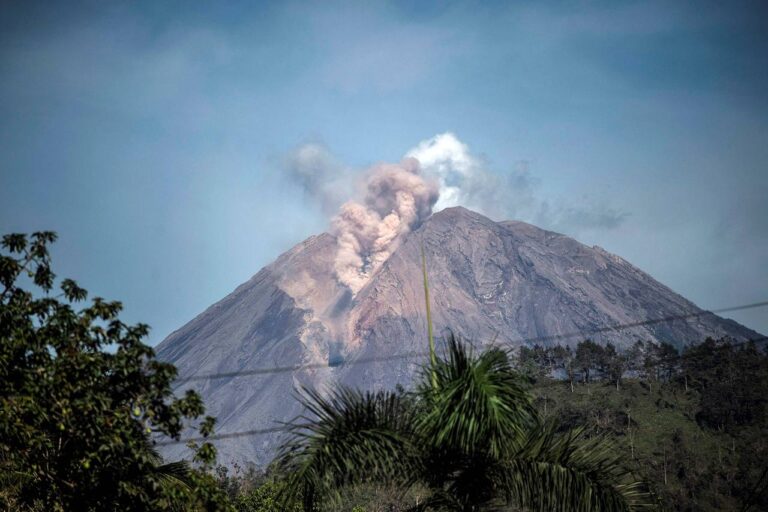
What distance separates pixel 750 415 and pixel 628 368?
104ft

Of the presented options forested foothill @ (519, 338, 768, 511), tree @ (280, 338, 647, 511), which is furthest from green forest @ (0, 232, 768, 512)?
forested foothill @ (519, 338, 768, 511)

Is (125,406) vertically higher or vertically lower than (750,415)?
lower

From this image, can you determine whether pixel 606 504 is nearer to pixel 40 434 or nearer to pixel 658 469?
pixel 40 434

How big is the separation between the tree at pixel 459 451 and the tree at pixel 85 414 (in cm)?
284

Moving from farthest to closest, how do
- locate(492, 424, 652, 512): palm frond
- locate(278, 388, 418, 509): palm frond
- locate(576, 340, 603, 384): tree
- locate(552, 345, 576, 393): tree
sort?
locate(576, 340, 603, 384): tree
locate(552, 345, 576, 393): tree
locate(492, 424, 652, 512): palm frond
locate(278, 388, 418, 509): palm frond

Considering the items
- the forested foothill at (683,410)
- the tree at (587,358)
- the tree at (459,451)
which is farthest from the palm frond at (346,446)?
the tree at (587,358)

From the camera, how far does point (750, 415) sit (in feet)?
300

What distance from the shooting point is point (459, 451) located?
8.34 m

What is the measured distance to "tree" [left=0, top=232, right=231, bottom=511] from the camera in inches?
409

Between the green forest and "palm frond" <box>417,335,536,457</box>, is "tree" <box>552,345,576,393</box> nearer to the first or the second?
the green forest

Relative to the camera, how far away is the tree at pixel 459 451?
8180mm

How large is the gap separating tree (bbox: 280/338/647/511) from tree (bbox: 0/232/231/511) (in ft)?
9.31

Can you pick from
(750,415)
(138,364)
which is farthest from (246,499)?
(750,415)

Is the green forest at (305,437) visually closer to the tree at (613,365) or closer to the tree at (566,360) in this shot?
the tree at (613,365)
